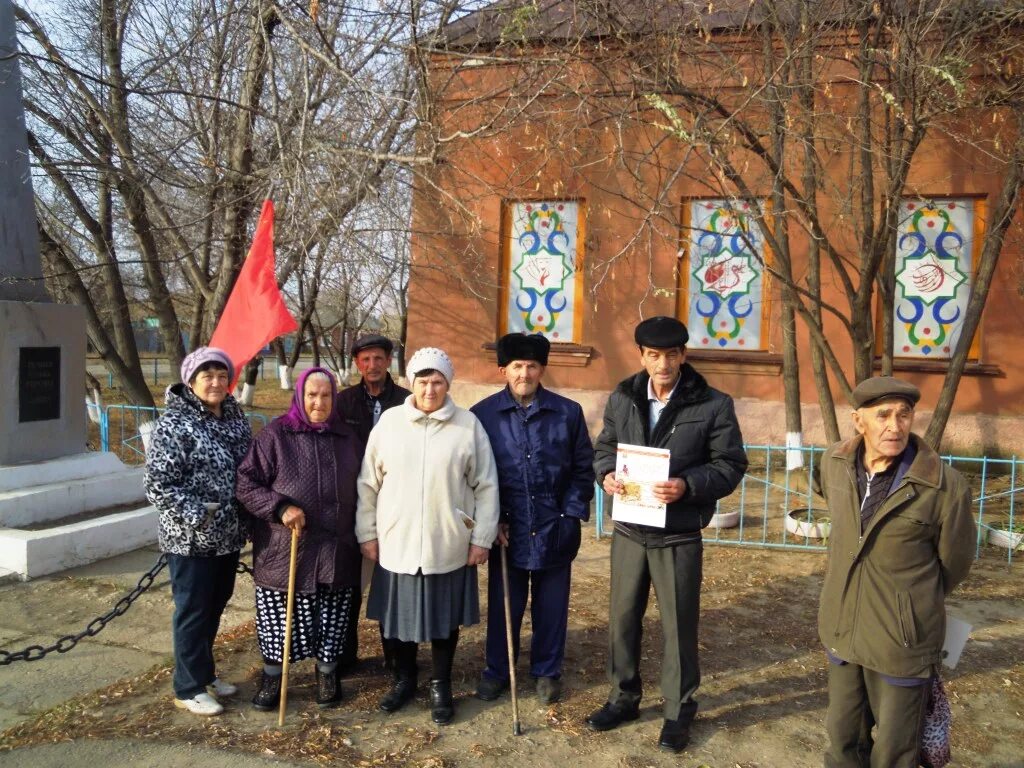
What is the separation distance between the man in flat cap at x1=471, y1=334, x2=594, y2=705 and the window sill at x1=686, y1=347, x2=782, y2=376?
21.8 ft

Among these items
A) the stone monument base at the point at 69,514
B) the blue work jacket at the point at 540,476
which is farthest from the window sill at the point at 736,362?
the blue work jacket at the point at 540,476

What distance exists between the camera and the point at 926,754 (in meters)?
2.84

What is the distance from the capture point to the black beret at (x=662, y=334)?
3.46m

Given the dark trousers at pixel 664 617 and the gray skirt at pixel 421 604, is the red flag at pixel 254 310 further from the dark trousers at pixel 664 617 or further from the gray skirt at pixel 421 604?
the dark trousers at pixel 664 617

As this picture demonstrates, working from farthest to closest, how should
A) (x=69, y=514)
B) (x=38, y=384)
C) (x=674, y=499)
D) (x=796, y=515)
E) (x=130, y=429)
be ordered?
(x=130, y=429) → (x=796, y=515) → (x=38, y=384) → (x=69, y=514) → (x=674, y=499)

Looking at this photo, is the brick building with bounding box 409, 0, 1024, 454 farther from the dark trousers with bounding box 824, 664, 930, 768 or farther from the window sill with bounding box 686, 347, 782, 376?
the dark trousers with bounding box 824, 664, 930, 768

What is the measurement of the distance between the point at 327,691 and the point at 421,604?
2.08ft

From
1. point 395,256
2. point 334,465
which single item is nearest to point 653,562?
point 334,465

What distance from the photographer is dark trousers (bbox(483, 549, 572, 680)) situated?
12.7 ft

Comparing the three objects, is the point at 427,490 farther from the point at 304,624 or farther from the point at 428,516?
the point at 304,624

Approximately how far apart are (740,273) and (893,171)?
4.01 m

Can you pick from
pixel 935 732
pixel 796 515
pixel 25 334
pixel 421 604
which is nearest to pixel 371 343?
pixel 421 604

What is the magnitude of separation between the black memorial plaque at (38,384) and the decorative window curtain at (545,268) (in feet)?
19.0

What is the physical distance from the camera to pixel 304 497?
3.67 meters
